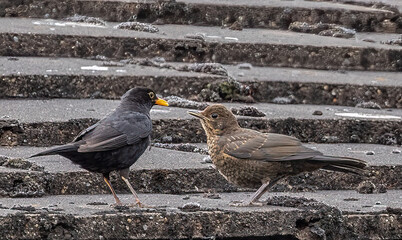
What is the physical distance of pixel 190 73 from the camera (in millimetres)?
6258

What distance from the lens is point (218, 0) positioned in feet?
25.6

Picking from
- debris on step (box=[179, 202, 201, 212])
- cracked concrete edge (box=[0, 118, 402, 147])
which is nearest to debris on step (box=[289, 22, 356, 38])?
cracked concrete edge (box=[0, 118, 402, 147])

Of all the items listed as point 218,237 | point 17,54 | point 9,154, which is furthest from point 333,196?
point 17,54

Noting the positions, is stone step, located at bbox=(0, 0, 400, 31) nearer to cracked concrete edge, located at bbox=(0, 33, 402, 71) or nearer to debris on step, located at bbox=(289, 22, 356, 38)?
debris on step, located at bbox=(289, 22, 356, 38)

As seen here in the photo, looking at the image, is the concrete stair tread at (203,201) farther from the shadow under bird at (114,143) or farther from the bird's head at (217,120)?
the bird's head at (217,120)

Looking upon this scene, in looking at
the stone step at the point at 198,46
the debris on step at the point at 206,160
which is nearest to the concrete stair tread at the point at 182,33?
the stone step at the point at 198,46

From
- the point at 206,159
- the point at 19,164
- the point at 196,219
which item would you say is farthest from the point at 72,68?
the point at 196,219

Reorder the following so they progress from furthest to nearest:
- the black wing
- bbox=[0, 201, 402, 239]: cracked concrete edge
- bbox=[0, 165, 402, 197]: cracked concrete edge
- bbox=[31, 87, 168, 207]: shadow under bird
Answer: the black wing, bbox=[31, 87, 168, 207]: shadow under bird, bbox=[0, 165, 402, 197]: cracked concrete edge, bbox=[0, 201, 402, 239]: cracked concrete edge

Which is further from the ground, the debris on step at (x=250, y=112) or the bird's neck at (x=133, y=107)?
the bird's neck at (x=133, y=107)

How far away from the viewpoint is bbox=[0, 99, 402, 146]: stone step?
5094 mm

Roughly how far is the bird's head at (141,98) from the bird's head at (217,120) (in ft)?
1.31

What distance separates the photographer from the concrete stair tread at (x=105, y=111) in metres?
5.30

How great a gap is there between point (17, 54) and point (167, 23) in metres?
1.52

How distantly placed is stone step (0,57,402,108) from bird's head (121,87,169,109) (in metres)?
0.41
